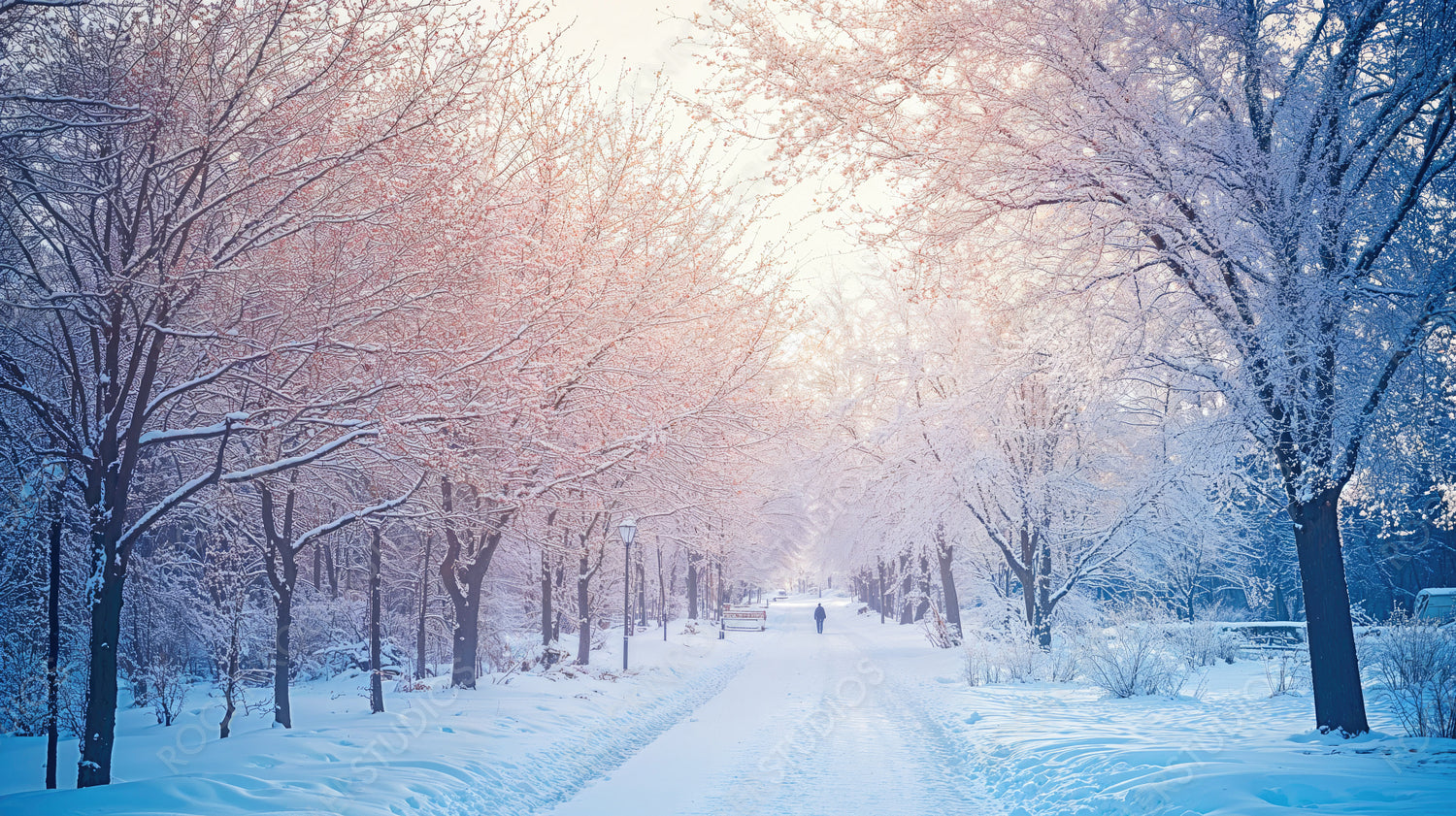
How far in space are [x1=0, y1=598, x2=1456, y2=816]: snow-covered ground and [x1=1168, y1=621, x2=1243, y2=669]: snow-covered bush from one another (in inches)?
75.7

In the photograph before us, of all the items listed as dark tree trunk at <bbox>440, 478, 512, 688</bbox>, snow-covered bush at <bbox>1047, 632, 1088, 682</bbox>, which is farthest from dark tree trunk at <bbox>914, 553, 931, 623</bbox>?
dark tree trunk at <bbox>440, 478, 512, 688</bbox>

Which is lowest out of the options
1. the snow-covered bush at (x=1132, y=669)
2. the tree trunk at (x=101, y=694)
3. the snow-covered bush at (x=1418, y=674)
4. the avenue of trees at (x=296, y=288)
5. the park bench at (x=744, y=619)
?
the park bench at (x=744, y=619)

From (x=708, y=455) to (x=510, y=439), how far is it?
476cm

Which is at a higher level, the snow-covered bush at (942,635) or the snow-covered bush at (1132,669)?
the snow-covered bush at (1132,669)

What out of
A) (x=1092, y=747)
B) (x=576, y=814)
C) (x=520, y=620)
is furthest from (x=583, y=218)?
(x=520, y=620)

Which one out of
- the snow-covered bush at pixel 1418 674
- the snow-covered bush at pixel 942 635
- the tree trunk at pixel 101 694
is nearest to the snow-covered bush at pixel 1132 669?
the snow-covered bush at pixel 1418 674

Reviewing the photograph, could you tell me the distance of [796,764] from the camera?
30.8ft

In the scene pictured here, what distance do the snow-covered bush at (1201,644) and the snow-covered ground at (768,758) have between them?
192 centimetres

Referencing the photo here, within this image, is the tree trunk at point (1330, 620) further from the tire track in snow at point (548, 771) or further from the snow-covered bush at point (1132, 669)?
the tire track in snow at point (548, 771)

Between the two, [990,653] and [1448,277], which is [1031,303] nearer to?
[1448,277]

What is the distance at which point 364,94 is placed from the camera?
8352 mm

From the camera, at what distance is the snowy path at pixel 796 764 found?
7559mm

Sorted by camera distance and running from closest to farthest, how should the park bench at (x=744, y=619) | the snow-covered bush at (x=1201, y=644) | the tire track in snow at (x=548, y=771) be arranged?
the tire track in snow at (x=548, y=771)
the snow-covered bush at (x=1201, y=644)
the park bench at (x=744, y=619)

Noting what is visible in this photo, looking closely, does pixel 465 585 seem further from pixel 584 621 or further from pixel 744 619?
pixel 744 619
